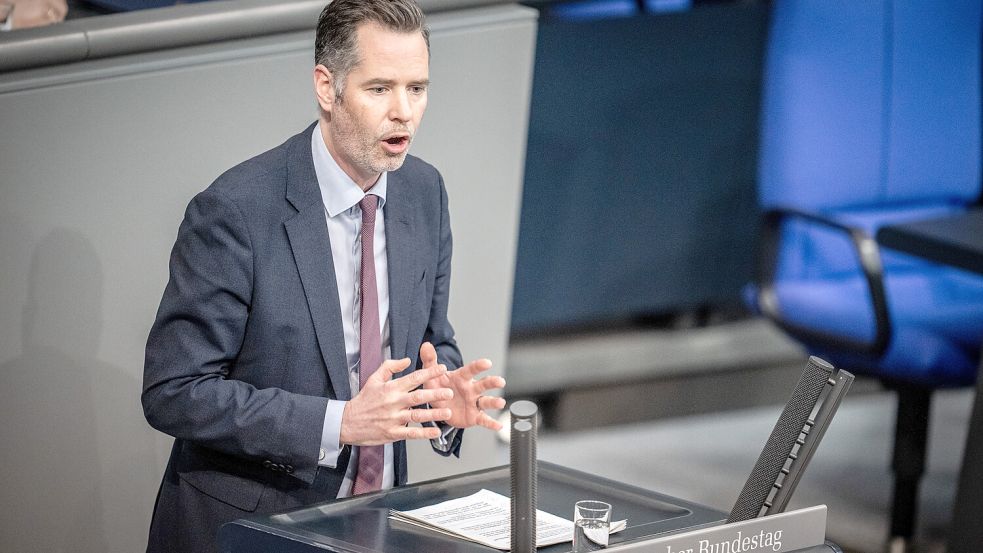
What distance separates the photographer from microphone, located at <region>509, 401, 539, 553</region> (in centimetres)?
160

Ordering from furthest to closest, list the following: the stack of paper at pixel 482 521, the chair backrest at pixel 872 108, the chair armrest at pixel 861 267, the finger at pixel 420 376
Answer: the chair backrest at pixel 872 108
the chair armrest at pixel 861 267
the finger at pixel 420 376
the stack of paper at pixel 482 521

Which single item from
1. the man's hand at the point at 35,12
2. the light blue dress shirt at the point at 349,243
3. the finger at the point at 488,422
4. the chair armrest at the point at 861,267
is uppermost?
the man's hand at the point at 35,12

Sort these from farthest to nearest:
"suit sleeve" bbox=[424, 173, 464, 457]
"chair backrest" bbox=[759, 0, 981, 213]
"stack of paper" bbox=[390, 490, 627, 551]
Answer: "chair backrest" bbox=[759, 0, 981, 213] < "suit sleeve" bbox=[424, 173, 464, 457] < "stack of paper" bbox=[390, 490, 627, 551]

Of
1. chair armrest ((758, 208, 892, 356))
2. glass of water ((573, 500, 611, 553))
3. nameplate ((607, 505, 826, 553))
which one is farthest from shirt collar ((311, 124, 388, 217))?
chair armrest ((758, 208, 892, 356))

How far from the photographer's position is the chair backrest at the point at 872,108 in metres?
4.16

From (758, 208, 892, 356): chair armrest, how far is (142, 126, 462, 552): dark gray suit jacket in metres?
1.98

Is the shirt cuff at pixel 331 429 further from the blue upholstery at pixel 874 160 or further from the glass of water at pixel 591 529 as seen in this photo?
the blue upholstery at pixel 874 160

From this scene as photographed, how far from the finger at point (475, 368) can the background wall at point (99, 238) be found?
0.62 m

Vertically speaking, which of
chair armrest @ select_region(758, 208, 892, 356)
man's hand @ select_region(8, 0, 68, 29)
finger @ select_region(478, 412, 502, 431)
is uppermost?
man's hand @ select_region(8, 0, 68, 29)

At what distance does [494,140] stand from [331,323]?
2.52 ft

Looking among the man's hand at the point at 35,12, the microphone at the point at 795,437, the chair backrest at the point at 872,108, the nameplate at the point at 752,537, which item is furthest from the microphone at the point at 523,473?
the chair backrest at the point at 872,108

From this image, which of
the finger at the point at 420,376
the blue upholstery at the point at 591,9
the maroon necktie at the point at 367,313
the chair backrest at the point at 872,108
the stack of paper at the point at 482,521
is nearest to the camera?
the stack of paper at the point at 482,521

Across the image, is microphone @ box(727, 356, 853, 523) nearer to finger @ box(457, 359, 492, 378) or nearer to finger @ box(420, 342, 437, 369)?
finger @ box(457, 359, 492, 378)

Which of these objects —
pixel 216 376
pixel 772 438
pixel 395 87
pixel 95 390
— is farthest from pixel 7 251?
pixel 772 438
